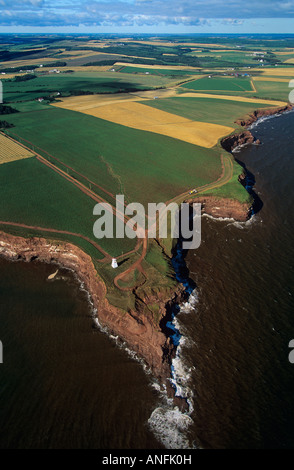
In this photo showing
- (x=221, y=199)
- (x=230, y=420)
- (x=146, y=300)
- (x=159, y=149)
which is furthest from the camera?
(x=159, y=149)

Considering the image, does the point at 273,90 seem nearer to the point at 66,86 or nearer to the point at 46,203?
the point at 66,86

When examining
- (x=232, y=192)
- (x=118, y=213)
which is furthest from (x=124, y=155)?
(x=232, y=192)

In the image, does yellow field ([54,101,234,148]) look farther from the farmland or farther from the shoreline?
the shoreline

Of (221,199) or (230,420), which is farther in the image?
(221,199)

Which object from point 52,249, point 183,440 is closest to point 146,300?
point 183,440

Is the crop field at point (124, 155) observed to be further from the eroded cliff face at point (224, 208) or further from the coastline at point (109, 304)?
the coastline at point (109, 304)

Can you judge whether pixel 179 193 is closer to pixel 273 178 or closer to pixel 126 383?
pixel 273 178
